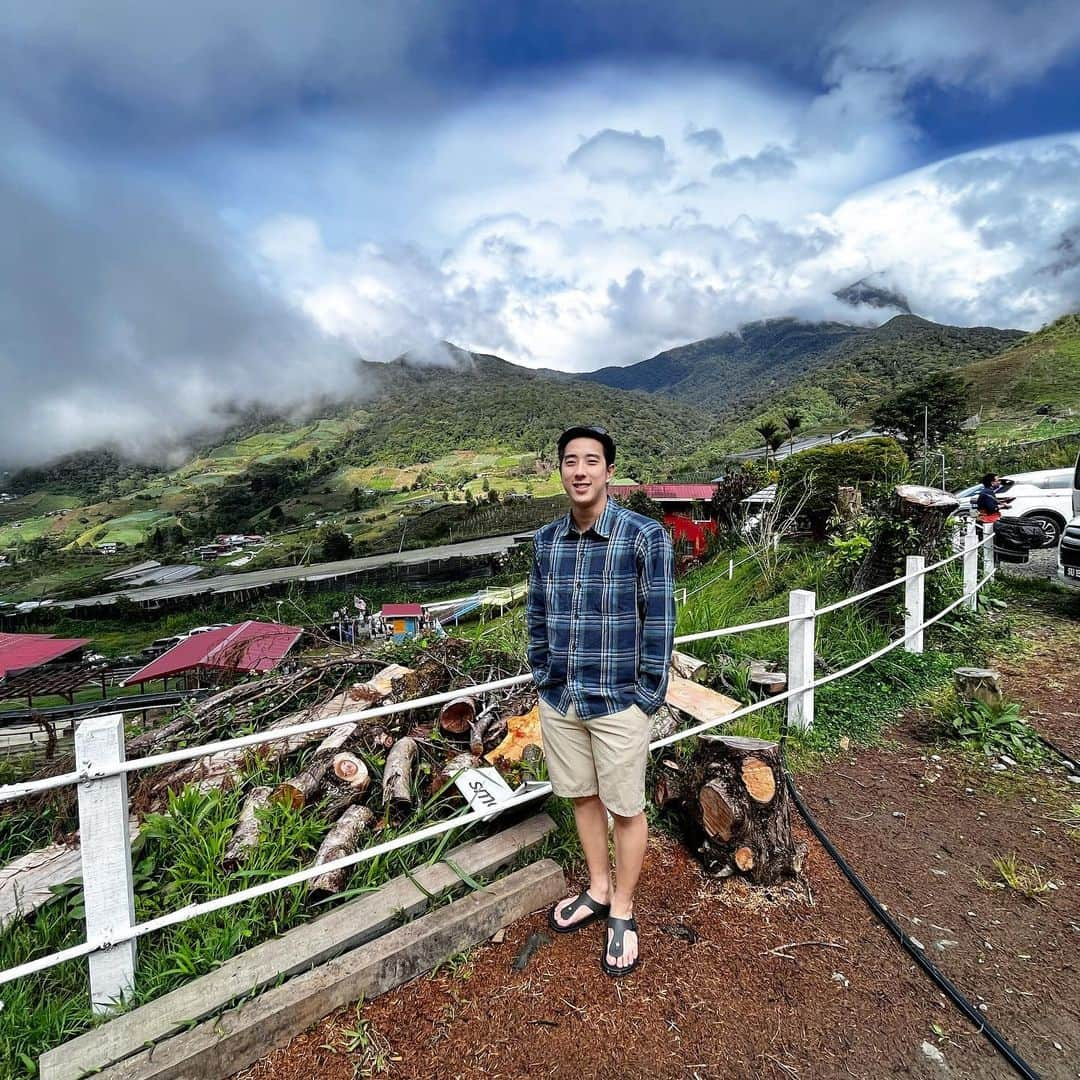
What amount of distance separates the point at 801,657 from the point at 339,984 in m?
2.80

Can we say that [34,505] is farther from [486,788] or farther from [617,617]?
[617,617]

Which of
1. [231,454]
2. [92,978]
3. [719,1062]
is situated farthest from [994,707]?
[231,454]

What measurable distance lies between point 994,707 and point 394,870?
3.64 meters

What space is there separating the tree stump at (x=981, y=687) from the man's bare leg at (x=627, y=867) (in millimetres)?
3021

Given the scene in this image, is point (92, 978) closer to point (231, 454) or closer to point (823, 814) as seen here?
point (823, 814)

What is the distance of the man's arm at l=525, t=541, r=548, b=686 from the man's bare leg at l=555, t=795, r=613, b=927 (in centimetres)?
43

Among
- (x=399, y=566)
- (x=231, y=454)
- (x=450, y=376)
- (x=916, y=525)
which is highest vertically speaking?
(x=450, y=376)

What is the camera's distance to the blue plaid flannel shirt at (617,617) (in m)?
1.58

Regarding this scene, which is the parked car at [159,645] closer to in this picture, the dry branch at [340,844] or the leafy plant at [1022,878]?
the dry branch at [340,844]

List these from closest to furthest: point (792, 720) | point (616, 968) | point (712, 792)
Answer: point (616, 968) < point (712, 792) < point (792, 720)

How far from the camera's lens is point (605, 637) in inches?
62.2

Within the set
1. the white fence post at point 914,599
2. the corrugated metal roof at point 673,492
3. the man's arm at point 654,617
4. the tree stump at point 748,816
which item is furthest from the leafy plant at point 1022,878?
the corrugated metal roof at point 673,492

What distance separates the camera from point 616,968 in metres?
1.71

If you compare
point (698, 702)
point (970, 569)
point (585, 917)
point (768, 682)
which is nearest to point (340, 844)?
point (585, 917)
